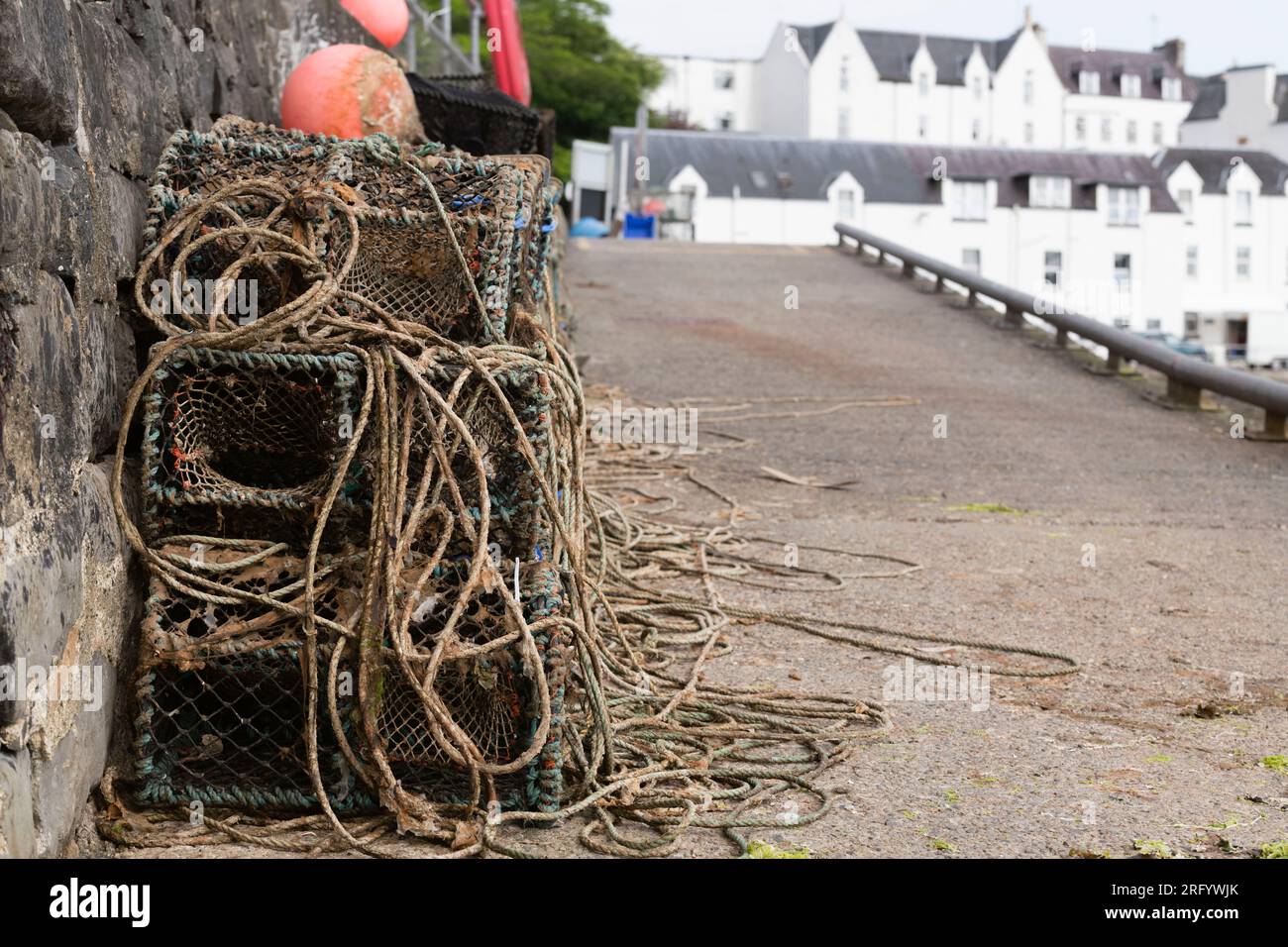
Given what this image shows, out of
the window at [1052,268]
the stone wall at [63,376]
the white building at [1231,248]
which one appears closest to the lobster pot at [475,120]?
the stone wall at [63,376]

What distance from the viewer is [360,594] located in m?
3.23

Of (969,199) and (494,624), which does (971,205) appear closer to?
(969,199)

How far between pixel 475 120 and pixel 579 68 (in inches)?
1666

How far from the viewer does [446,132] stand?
289 inches

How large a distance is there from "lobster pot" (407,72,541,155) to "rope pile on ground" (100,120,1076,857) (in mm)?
3460

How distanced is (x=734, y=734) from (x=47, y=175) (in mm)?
2107

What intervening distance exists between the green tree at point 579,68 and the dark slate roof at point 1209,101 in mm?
32511

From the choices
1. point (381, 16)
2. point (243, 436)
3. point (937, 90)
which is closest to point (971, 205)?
point (937, 90)

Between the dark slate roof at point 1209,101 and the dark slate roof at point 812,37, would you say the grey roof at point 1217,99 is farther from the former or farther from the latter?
the dark slate roof at point 812,37

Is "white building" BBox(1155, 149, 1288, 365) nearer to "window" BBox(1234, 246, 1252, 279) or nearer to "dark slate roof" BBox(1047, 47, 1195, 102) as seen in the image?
"window" BBox(1234, 246, 1252, 279)

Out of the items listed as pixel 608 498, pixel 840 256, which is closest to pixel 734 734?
pixel 608 498

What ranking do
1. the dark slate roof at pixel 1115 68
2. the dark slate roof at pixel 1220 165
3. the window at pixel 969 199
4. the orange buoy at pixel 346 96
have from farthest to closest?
the dark slate roof at pixel 1115 68 → the dark slate roof at pixel 1220 165 → the window at pixel 969 199 → the orange buoy at pixel 346 96

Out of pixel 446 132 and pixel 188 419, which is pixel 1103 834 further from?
pixel 446 132

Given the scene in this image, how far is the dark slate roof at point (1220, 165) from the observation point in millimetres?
58031
